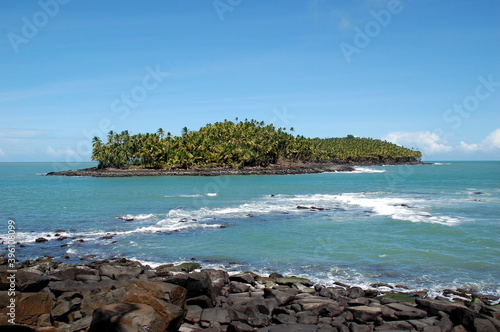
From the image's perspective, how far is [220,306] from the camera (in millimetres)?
10719

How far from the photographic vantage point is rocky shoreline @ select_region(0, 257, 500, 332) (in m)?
7.77

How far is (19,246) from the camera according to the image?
67.8ft

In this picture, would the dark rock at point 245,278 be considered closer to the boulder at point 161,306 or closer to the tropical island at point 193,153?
the boulder at point 161,306

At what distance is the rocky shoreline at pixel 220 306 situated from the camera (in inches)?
306

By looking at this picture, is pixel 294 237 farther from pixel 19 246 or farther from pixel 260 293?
pixel 19 246

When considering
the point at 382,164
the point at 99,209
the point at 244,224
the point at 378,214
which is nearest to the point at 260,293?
the point at 244,224

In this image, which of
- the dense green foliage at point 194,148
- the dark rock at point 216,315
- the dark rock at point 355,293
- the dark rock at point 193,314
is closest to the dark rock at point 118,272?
the dark rock at point 193,314

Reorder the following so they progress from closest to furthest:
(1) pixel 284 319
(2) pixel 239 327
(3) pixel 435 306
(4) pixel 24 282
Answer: (2) pixel 239 327 → (1) pixel 284 319 → (4) pixel 24 282 → (3) pixel 435 306

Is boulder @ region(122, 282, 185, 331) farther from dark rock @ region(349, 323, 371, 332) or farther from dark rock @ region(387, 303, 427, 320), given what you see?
dark rock @ region(387, 303, 427, 320)

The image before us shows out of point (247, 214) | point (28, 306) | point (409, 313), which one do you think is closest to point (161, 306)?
point (28, 306)

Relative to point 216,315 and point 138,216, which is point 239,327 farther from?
point 138,216

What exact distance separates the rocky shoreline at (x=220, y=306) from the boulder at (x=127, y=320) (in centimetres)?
2

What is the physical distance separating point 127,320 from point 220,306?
419 cm

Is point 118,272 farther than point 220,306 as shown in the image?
Yes
